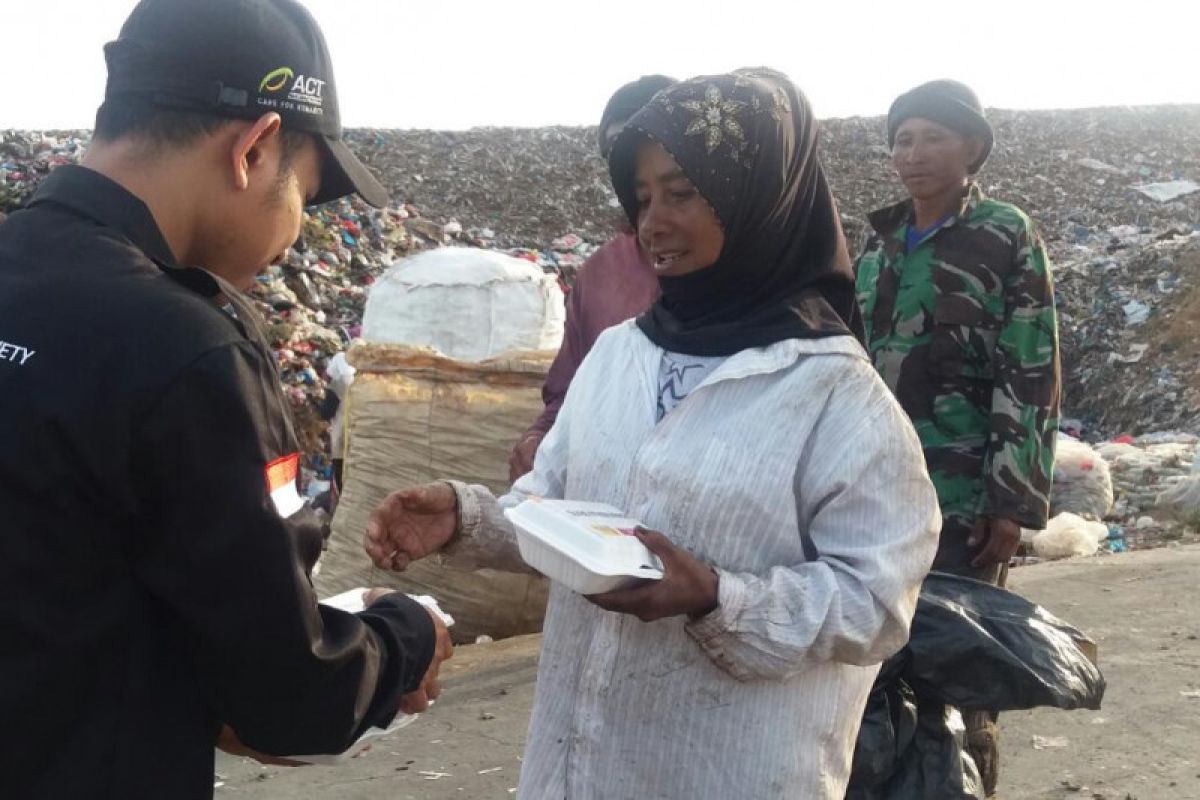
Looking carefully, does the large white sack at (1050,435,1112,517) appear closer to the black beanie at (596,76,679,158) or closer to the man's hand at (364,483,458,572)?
the black beanie at (596,76,679,158)

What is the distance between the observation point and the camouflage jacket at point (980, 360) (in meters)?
3.11

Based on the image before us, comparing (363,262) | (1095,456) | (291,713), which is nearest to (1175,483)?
(1095,456)

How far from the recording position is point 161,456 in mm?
1227

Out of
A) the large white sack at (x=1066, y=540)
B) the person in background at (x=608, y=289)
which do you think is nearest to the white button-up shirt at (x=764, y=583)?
the person in background at (x=608, y=289)

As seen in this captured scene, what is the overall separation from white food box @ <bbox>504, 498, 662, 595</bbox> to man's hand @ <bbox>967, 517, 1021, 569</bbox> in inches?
64.3

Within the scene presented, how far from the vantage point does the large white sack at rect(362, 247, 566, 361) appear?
20.4 feet

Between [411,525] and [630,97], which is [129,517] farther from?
[630,97]

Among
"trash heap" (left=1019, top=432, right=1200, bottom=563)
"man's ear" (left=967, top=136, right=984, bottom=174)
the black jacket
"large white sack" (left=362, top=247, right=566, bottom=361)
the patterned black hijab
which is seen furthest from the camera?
"trash heap" (left=1019, top=432, right=1200, bottom=563)

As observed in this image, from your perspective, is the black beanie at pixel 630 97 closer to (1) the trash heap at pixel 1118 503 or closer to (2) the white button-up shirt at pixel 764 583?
(2) the white button-up shirt at pixel 764 583

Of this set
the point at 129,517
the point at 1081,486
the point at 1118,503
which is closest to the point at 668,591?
the point at 129,517

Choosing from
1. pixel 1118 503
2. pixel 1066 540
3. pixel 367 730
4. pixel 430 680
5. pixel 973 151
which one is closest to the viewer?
pixel 367 730

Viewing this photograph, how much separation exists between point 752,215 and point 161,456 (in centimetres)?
106

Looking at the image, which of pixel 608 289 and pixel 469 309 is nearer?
pixel 608 289

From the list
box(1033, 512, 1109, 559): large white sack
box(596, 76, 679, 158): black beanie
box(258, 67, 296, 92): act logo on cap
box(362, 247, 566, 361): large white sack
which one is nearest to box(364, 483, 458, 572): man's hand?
box(258, 67, 296, 92): act logo on cap
